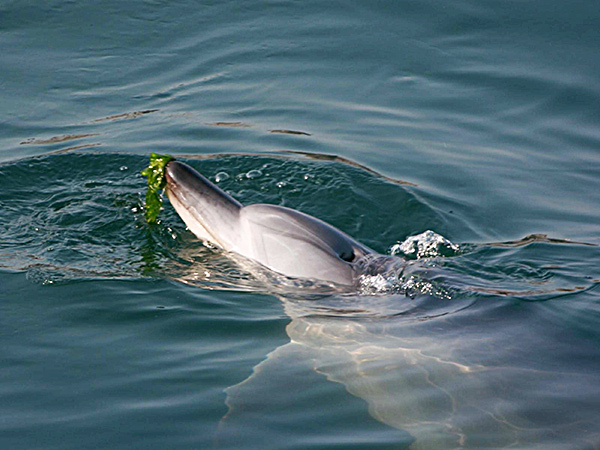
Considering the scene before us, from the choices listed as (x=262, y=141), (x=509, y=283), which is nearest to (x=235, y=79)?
(x=262, y=141)

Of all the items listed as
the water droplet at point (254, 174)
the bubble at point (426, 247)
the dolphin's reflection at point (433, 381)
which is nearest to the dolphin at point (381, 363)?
the dolphin's reflection at point (433, 381)

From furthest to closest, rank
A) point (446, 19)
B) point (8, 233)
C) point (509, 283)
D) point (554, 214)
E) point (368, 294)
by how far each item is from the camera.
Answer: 1. point (446, 19)
2. point (554, 214)
3. point (8, 233)
4. point (509, 283)
5. point (368, 294)

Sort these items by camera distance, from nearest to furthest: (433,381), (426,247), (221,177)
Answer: (433,381) → (426,247) → (221,177)

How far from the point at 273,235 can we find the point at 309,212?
2138mm

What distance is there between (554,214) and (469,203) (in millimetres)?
908

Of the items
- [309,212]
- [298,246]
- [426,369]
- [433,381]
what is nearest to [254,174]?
[309,212]

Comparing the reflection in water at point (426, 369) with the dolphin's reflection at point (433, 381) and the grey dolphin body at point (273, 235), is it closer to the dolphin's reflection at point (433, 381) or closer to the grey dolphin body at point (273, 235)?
the dolphin's reflection at point (433, 381)

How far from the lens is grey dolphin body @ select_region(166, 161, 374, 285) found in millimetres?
6422

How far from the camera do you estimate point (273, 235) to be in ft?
21.3

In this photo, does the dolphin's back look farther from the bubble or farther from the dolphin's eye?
the bubble

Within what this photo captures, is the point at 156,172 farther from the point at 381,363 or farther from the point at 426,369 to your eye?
the point at 426,369

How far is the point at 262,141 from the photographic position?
33.7 ft

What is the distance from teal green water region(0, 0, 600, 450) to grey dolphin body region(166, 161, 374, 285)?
0.22 metres

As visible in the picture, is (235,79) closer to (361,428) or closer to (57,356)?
(57,356)
